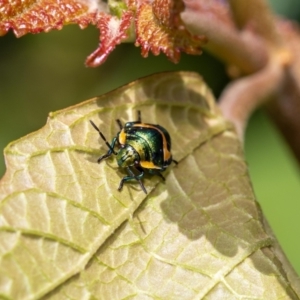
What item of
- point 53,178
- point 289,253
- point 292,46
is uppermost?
point 53,178

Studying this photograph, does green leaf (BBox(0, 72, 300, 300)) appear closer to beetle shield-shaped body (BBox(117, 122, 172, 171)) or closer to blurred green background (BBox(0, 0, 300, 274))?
beetle shield-shaped body (BBox(117, 122, 172, 171))

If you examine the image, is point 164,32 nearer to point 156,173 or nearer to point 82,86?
point 156,173

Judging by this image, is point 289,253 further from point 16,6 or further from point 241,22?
point 16,6

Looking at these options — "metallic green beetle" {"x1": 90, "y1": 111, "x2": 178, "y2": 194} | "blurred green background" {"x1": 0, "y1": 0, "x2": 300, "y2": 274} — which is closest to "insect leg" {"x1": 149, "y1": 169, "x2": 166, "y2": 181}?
"metallic green beetle" {"x1": 90, "y1": 111, "x2": 178, "y2": 194}

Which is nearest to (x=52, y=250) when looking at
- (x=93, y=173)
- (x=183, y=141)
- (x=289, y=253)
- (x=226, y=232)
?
(x=93, y=173)

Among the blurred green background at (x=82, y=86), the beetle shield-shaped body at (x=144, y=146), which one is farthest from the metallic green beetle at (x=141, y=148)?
the blurred green background at (x=82, y=86)

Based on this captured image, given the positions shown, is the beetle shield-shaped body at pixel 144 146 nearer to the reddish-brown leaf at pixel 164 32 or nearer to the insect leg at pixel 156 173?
the insect leg at pixel 156 173

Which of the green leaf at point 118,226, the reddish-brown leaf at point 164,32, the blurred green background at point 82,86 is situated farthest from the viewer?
the blurred green background at point 82,86
